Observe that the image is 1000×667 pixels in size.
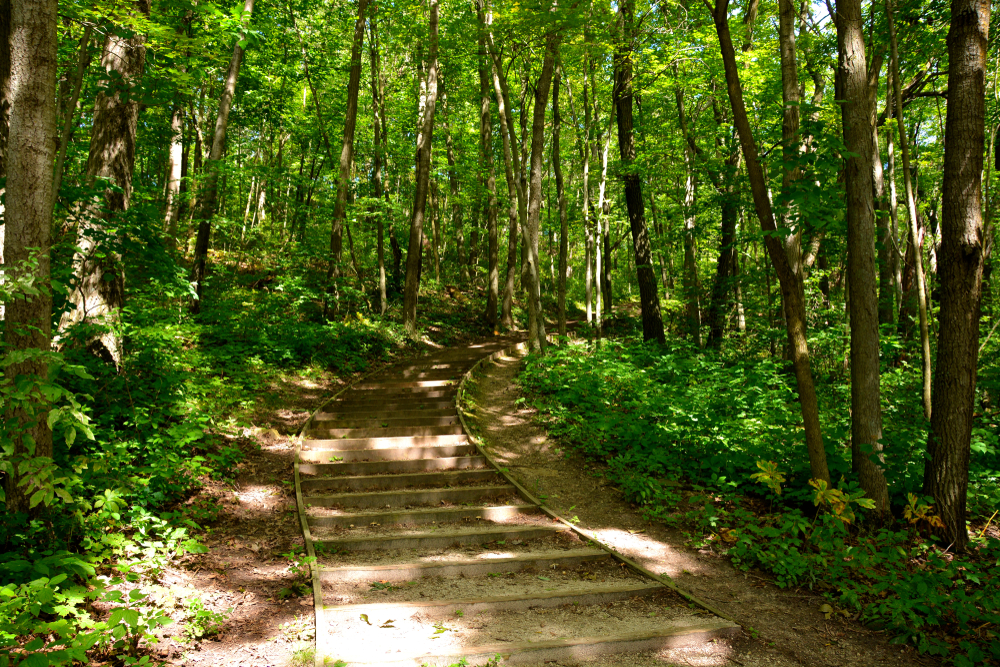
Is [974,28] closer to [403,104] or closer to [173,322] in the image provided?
[173,322]

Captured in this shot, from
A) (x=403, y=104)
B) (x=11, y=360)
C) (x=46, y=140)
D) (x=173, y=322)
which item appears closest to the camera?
(x=11, y=360)

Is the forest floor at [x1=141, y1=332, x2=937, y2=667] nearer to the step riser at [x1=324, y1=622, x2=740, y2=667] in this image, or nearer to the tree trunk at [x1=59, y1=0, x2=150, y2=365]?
the step riser at [x1=324, y1=622, x2=740, y2=667]

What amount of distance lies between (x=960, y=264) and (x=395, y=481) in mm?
6836

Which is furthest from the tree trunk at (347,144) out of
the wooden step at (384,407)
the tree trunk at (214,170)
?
the wooden step at (384,407)

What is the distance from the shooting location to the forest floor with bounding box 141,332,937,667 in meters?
3.93

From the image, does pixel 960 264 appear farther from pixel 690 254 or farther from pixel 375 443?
pixel 690 254

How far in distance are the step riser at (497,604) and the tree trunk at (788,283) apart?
91.8 inches

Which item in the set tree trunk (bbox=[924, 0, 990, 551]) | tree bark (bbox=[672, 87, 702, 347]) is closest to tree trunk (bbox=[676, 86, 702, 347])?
tree bark (bbox=[672, 87, 702, 347])

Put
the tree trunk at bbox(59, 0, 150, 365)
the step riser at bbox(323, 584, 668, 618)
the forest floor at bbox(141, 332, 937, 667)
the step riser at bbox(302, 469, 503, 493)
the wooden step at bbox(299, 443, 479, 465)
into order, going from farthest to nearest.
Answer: the wooden step at bbox(299, 443, 479, 465) → the step riser at bbox(302, 469, 503, 493) → the tree trunk at bbox(59, 0, 150, 365) → the step riser at bbox(323, 584, 668, 618) → the forest floor at bbox(141, 332, 937, 667)

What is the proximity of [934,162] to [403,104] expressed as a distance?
62.2ft

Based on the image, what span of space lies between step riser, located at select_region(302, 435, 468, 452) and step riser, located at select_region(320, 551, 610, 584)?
317cm

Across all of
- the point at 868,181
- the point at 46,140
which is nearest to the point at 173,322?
the point at 46,140

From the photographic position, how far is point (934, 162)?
746 inches

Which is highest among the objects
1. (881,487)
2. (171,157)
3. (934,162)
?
(934,162)
